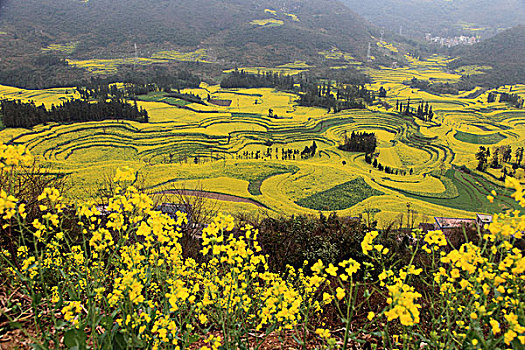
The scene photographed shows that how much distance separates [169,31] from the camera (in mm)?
141625

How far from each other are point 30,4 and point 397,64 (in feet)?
499

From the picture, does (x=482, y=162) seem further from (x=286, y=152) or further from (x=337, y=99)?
(x=337, y=99)

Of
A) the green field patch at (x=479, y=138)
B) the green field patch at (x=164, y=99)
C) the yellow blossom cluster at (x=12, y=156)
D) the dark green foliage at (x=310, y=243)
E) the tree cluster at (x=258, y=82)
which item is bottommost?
the green field patch at (x=479, y=138)

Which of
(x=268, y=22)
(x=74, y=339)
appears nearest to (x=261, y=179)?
(x=74, y=339)

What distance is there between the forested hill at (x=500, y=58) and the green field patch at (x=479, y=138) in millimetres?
52530

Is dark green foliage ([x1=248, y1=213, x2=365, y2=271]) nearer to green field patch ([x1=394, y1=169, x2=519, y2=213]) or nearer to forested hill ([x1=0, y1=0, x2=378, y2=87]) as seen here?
green field patch ([x1=394, y1=169, x2=519, y2=213])

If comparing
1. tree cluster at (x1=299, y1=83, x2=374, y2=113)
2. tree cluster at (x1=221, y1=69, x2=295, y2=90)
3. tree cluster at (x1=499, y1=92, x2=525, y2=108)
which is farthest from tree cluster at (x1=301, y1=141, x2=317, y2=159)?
tree cluster at (x1=499, y1=92, x2=525, y2=108)

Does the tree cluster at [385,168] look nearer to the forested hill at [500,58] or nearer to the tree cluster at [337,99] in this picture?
the tree cluster at [337,99]

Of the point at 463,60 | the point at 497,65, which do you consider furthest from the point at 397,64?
the point at 497,65

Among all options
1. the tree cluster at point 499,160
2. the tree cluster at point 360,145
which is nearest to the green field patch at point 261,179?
the tree cluster at point 360,145

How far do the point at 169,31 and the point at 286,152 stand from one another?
4650 inches

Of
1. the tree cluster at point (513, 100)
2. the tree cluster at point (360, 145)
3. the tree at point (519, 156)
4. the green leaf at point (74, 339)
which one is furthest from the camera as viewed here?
the tree cluster at point (513, 100)

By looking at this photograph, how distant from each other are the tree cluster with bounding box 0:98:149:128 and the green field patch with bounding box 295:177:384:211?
33931mm

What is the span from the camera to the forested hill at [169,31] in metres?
121
